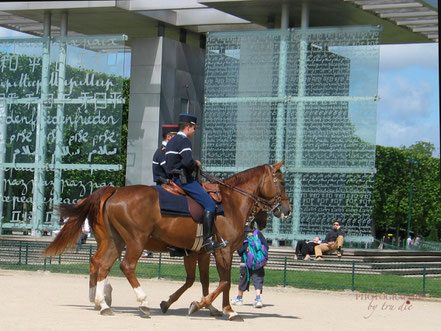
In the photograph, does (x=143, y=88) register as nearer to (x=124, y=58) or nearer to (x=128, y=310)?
(x=124, y=58)

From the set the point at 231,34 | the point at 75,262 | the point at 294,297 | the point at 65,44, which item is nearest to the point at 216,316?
the point at 294,297

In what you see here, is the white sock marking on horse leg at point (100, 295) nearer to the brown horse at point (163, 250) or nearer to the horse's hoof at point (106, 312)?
the horse's hoof at point (106, 312)

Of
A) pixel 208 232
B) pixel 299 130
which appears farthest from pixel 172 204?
pixel 299 130

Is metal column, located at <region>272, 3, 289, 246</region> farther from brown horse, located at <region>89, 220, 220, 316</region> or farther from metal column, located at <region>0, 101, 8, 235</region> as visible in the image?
brown horse, located at <region>89, 220, 220, 316</region>

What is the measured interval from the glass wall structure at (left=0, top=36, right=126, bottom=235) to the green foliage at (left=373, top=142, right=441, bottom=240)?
113 ft

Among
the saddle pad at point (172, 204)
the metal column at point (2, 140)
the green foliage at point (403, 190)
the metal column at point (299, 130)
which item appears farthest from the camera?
the green foliage at point (403, 190)

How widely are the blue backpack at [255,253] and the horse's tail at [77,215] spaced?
3861 millimetres

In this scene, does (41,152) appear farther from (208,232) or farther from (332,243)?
(208,232)

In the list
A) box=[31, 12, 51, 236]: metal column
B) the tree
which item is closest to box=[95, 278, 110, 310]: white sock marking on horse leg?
box=[31, 12, 51, 236]: metal column

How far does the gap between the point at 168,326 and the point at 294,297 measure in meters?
8.14

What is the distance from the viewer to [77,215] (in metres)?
14.3

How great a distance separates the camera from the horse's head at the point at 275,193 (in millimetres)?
14617

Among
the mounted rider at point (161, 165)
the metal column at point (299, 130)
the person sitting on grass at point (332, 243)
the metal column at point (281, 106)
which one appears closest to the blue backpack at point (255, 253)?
the mounted rider at point (161, 165)

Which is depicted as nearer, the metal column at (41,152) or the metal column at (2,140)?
the metal column at (41,152)
